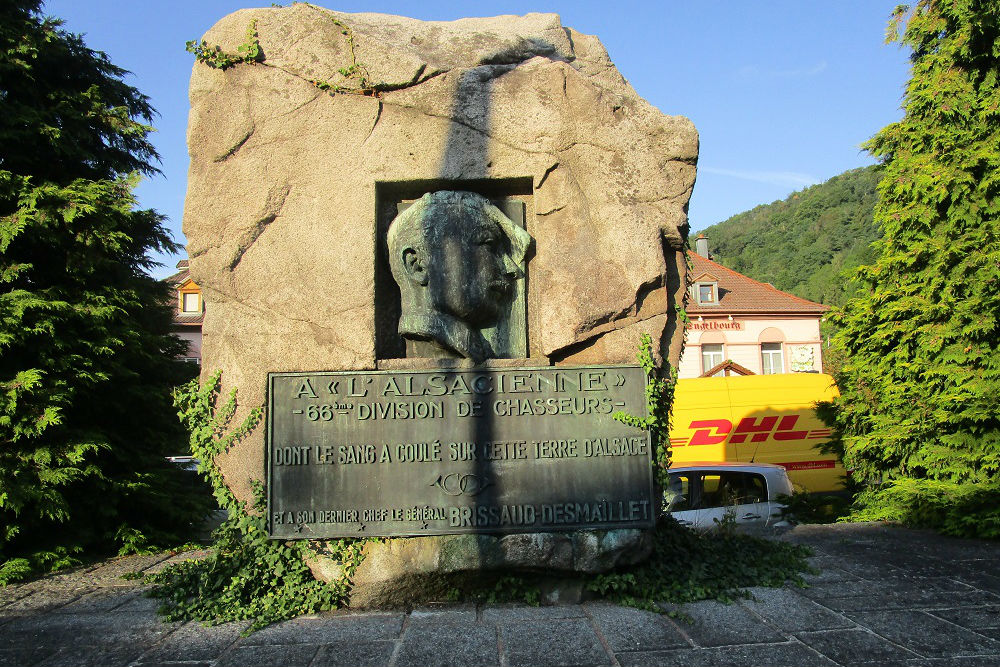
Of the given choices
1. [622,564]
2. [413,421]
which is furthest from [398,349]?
[622,564]

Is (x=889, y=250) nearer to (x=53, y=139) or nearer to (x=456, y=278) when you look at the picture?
(x=456, y=278)

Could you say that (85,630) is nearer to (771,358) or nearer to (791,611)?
(791,611)

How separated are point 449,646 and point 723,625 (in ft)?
4.31

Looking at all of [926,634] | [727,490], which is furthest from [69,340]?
[727,490]

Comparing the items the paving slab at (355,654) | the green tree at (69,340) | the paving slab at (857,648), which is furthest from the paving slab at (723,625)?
the green tree at (69,340)

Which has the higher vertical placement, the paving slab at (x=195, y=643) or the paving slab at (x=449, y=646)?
the paving slab at (x=449, y=646)

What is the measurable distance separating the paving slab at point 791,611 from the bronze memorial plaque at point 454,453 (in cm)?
68

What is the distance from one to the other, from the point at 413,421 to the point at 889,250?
6172mm

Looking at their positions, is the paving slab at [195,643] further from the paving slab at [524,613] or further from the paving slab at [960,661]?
the paving slab at [960,661]

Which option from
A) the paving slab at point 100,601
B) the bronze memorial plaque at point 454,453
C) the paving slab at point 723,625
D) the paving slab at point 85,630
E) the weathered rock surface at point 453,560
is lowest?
the paving slab at point 100,601

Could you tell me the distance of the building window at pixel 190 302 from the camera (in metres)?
25.3

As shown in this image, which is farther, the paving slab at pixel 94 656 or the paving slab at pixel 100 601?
the paving slab at pixel 100 601

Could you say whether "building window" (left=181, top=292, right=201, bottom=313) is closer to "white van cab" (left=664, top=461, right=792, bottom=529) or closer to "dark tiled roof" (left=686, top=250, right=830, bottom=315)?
"dark tiled roof" (left=686, top=250, right=830, bottom=315)

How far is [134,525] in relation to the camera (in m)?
5.98
